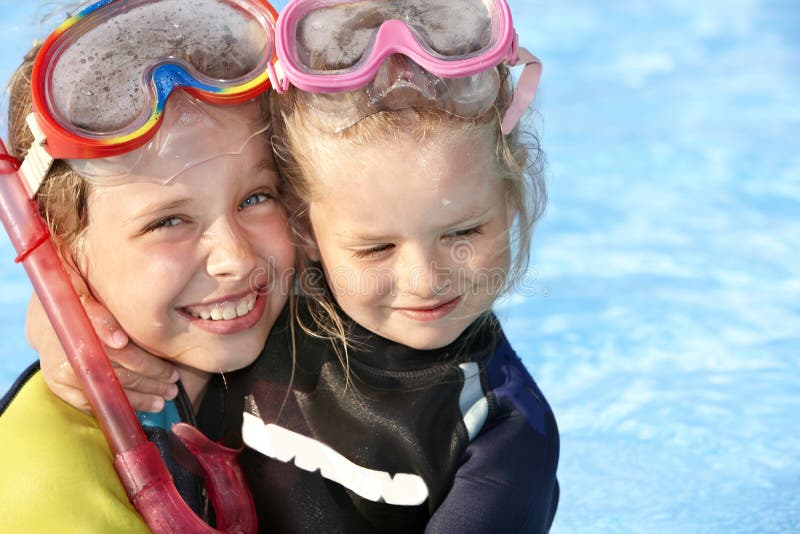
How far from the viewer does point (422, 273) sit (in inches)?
105

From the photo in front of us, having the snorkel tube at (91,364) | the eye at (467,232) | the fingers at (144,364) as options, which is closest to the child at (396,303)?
the eye at (467,232)

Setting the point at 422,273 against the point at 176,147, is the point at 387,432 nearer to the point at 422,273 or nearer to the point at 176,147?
the point at 422,273

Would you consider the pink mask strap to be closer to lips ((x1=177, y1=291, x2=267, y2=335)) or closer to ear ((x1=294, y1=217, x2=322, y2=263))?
ear ((x1=294, y1=217, x2=322, y2=263))

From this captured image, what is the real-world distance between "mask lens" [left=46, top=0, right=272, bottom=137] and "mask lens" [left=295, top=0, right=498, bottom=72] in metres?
0.18

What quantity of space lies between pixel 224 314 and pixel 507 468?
0.80 meters

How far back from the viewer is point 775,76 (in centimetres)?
684

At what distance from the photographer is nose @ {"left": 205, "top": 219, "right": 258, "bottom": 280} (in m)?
2.72

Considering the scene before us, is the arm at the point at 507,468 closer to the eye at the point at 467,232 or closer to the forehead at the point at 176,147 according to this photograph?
the eye at the point at 467,232

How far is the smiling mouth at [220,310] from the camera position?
9.32 feet

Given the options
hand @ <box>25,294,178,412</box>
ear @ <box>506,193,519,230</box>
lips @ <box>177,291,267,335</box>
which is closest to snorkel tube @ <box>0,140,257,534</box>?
hand @ <box>25,294,178,412</box>

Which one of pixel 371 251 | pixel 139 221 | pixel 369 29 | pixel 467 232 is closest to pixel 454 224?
pixel 467 232

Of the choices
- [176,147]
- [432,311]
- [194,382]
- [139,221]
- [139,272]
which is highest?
[176,147]

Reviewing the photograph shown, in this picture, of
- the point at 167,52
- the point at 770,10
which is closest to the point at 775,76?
the point at 770,10

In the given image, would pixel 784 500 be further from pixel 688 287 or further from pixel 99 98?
pixel 99 98
